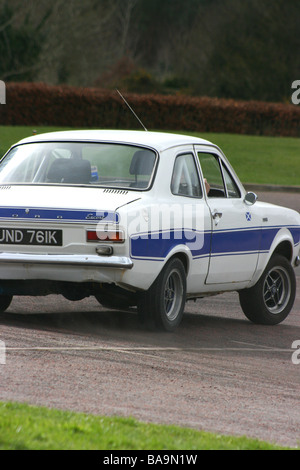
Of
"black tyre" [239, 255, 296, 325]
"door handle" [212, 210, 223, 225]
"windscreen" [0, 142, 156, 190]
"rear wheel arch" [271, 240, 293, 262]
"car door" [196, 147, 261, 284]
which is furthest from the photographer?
"rear wheel arch" [271, 240, 293, 262]

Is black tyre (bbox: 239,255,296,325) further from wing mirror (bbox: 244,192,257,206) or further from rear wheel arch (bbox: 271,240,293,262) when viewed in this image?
wing mirror (bbox: 244,192,257,206)

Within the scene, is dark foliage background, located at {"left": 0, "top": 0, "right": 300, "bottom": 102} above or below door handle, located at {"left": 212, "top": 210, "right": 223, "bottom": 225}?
above

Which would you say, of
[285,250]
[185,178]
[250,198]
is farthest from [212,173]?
[285,250]

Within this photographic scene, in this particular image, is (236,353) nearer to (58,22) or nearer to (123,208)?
(123,208)

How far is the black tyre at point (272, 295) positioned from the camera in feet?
35.4

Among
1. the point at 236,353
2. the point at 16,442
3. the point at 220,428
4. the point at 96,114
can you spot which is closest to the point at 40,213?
the point at 236,353

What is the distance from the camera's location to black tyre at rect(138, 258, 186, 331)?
8.90 meters

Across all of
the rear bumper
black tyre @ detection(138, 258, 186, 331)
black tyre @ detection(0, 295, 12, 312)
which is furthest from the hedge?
the rear bumper

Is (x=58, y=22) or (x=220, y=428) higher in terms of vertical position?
(x=58, y=22)

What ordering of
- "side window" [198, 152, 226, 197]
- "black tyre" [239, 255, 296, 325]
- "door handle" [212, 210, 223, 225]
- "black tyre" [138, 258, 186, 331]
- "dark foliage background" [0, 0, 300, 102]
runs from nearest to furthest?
"black tyre" [138, 258, 186, 331] < "door handle" [212, 210, 223, 225] < "side window" [198, 152, 226, 197] < "black tyre" [239, 255, 296, 325] < "dark foliage background" [0, 0, 300, 102]

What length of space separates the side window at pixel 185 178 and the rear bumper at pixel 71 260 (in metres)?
1.18

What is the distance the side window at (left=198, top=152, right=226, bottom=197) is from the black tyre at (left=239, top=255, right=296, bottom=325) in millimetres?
1086

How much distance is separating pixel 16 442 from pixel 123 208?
3.85 meters

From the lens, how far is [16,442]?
15.8 feet
